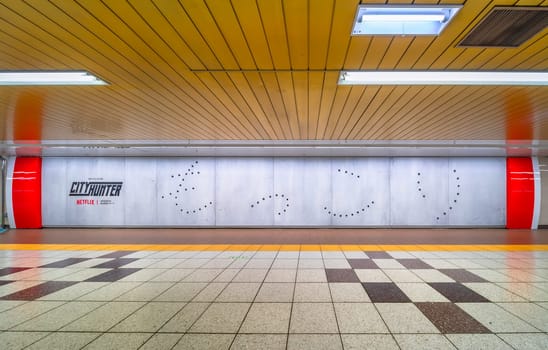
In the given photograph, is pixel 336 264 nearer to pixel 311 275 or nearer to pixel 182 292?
pixel 311 275

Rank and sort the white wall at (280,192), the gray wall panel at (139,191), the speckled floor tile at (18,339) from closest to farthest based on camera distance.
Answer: the speckled floor tile at (18,339) < the white wall at (280,192) < the gray wall panel at (139,191)

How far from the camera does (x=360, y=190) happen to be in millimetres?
11383

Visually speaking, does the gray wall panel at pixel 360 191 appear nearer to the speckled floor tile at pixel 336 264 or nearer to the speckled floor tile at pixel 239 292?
the speckled floor tile at pixel 336 264

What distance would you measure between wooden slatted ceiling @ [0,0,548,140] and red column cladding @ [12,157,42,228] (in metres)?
7.23

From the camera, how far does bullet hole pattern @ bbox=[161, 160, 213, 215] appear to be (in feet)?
37.9

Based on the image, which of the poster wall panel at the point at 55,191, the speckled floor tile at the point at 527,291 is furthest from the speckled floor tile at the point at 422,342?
the poster wall panel at the point at 55,191

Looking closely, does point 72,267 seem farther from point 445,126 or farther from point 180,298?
point 445,126

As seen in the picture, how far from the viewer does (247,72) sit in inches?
152

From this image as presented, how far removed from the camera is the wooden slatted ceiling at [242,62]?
268 cm

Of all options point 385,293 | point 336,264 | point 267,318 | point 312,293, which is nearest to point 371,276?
point 385,293

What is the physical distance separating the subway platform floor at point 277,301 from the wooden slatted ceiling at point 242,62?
293 centimetres

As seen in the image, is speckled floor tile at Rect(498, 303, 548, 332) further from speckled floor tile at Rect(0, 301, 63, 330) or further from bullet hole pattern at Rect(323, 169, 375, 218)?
bullet hole pattern at Rect(323, 169, 375, 218)

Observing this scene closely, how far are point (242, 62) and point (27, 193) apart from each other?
1311cm

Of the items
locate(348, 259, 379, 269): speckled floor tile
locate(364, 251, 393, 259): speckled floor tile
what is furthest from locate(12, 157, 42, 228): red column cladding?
locate(364, 251, 393, 259): speckled floor tile
